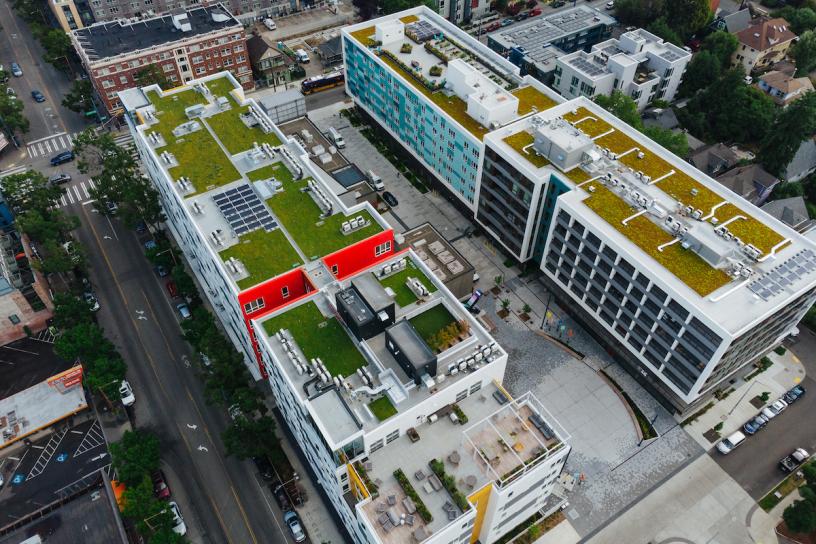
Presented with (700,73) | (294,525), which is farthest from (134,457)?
(700,73)

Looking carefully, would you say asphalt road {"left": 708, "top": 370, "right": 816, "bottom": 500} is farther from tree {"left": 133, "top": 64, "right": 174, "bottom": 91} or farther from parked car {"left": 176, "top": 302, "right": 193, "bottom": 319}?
tree {"left": 133, "top": 64, "right": 174, "bottom": 91}

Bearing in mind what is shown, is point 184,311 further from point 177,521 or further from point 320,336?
point 320,336

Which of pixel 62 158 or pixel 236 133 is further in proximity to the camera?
pixel 62 158

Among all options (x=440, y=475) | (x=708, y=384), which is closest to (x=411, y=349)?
(x=440, y=475)

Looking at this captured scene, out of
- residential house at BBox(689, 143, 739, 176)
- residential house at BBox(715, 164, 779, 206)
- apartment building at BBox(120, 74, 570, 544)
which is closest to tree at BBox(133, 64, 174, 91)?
apartment building at BBox(120, 74, 570, 544)

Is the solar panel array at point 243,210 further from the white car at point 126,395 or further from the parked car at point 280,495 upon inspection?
the parked car at point 280,495

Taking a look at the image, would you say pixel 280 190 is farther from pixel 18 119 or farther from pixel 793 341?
pixel 793 341

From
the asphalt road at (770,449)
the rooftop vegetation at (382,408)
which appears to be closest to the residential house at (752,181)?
the asphalt road at (770,449)
